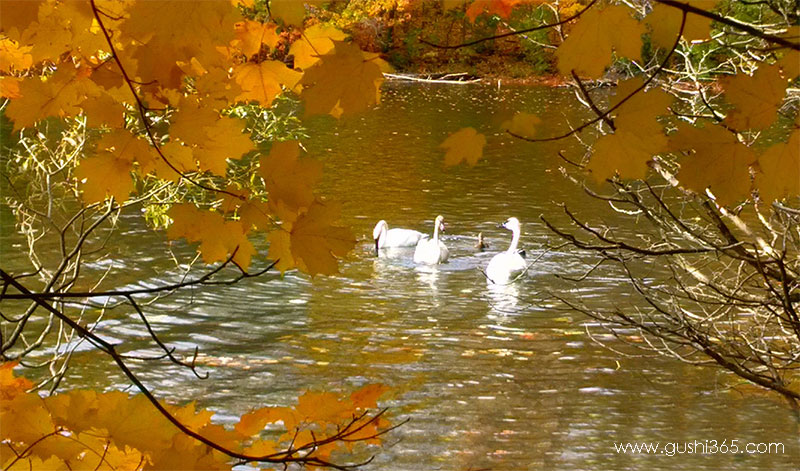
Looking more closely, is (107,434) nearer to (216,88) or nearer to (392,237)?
(216,88)

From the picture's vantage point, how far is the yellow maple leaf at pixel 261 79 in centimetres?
122

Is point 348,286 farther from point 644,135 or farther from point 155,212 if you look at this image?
point 644,135

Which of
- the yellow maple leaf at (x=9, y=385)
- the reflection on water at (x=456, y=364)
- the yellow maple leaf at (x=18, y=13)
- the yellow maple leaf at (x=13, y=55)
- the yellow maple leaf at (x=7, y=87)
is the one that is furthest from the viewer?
the reflection on water at (x=456, y=364)

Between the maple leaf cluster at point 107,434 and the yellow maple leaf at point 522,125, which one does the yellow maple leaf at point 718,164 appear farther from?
the maple leaf cluster at point 107,434

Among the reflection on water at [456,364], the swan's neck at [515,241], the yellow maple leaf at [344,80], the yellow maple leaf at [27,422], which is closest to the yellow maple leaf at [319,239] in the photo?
the yellow maple leaf at [344,80]

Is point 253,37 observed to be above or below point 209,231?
above

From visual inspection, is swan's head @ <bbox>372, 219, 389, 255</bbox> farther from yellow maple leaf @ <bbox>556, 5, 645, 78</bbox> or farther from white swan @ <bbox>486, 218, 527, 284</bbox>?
yellow maple leaf @ <bbox>556, 5, 645, 78</bbox>

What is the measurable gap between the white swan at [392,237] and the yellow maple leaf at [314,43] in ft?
26.0

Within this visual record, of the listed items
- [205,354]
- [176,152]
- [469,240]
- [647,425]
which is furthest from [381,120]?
[176,152]

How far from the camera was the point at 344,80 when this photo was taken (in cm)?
87

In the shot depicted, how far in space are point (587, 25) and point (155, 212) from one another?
13.5 feet

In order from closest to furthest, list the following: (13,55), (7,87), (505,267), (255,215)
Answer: (255,215), (13,55), (7,87), (505,267)

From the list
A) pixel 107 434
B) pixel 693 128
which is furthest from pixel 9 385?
pixel 693 128

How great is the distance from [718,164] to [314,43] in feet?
1.52
